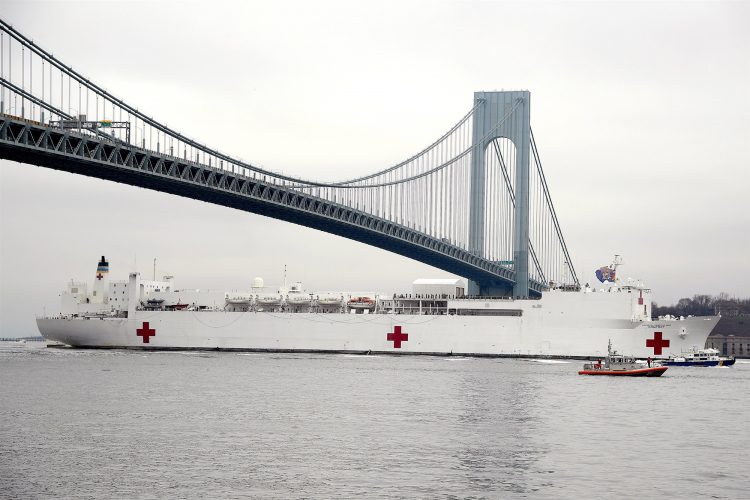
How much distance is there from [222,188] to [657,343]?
17.4 metres

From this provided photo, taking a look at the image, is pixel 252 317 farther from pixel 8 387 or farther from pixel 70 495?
pixel 70 495

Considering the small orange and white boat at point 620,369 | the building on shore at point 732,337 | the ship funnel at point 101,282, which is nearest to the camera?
the small orange and white boat at point 620,369

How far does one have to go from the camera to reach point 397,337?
41344mm

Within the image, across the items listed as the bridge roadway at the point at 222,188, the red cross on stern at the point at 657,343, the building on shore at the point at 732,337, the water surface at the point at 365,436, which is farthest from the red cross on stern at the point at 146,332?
the building on shore at the point at 732,337

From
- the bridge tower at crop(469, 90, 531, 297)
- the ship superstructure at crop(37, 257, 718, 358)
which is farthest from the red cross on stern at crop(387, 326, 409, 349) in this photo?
the bridge tower at crop(469, 90, 531, 297)

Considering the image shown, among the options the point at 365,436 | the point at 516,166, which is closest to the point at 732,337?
the point at 516,166

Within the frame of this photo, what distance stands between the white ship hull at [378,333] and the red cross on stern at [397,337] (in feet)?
0.13

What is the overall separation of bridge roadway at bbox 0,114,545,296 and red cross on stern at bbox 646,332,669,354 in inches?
399

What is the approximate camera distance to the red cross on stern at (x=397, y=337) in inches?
1624

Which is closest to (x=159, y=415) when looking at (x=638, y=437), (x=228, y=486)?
(x=228, y=486)

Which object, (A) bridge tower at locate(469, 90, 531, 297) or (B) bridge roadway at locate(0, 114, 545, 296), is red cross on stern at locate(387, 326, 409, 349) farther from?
(A) bridge tower at locate(469, 90, 531, 297)

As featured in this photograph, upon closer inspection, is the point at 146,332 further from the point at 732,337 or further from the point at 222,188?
the point at 732,337

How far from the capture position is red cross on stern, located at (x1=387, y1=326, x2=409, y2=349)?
41.2 meters

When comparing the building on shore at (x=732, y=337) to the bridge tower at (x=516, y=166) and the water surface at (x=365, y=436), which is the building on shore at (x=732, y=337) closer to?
the bridge tower at (x=516, y=166)
